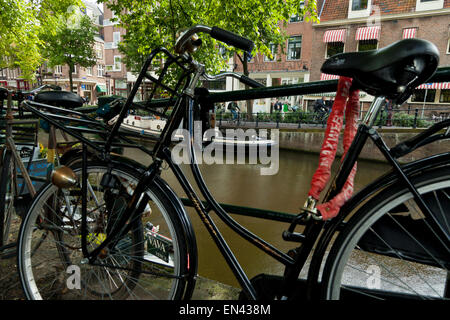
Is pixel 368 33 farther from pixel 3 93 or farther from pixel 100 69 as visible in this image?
pixel 100 69

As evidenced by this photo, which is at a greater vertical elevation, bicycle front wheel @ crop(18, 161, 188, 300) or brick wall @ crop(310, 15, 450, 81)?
brick wall @ crop(310, 15, 450, 81)

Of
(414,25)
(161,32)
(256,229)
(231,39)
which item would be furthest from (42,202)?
(414,25)

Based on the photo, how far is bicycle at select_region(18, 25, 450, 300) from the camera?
0.86m

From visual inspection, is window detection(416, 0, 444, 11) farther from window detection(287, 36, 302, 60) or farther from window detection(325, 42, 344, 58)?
window detection(287, 36, 302, 60)

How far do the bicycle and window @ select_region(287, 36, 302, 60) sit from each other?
20006 mm

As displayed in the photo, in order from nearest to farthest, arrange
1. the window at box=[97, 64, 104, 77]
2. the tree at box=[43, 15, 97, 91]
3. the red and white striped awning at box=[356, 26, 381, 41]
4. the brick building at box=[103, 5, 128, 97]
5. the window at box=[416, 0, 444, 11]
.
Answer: the window at box=[416, 0, 444, 11] < the red and white striped awning at box=[356, 26, 381, 41] < the tree at box=[43, 15, 97, 91] < the brick building at box=[103, 5, 128, 97] < the window at box=[97, 64, 104, 77]

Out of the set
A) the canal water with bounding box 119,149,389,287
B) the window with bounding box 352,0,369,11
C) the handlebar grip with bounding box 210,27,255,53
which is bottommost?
the canal water with bounding box 119,149,389,287

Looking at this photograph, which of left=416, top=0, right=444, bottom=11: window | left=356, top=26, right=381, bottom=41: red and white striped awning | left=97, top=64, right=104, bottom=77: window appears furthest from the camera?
left=97, top=64, right=104, bottom=77: window

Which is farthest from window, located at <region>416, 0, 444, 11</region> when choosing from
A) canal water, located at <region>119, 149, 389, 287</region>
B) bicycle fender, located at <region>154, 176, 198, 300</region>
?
bicycle fender, located at <region>154, 176, 198, 300</region>

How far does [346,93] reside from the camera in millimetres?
1000

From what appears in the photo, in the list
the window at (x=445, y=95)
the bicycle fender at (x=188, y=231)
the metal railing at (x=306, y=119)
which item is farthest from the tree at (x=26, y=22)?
the window at (x=445, y=95)

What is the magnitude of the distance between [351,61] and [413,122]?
1177cm

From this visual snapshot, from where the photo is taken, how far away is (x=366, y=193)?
90 cm
